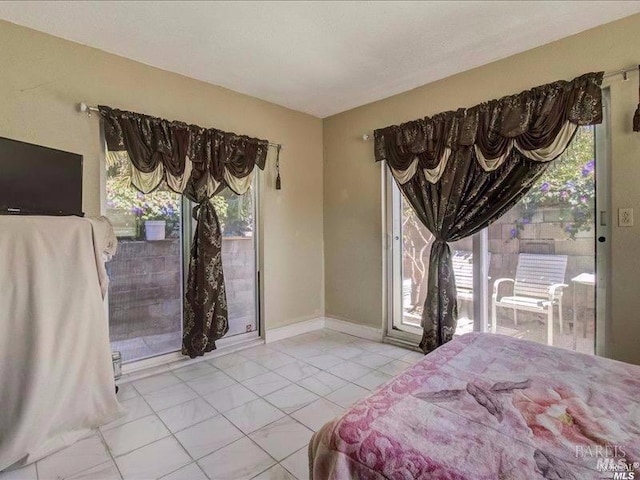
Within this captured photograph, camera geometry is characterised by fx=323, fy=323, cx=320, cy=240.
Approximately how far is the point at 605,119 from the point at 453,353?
1897 millimetres

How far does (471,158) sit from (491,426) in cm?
211

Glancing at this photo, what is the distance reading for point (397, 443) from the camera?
929 millimetres

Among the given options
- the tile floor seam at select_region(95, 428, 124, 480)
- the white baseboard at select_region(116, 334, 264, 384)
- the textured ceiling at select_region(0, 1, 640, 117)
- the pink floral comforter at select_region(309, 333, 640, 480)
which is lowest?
the tile floor seam at select_region(95, 428, 124, 480)

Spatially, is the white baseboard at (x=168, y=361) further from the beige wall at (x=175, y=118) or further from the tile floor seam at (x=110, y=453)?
the tile floor seam at (x=110, y=453)

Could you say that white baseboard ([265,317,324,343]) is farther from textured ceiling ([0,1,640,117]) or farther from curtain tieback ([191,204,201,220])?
textured ceiling ([0,1,640,117])

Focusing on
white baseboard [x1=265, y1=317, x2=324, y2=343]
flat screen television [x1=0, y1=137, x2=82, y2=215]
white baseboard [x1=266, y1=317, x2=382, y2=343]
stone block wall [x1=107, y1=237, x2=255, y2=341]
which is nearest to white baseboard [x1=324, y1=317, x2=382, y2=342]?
white baseboard [x1=266, y1=317, x2=382, y2=343]

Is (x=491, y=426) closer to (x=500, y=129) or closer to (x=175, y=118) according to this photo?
(x=500, y=129)

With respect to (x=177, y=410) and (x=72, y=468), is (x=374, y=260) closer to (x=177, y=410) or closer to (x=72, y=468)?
(x=177, y=410)

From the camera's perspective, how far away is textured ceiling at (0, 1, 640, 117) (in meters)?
1.92

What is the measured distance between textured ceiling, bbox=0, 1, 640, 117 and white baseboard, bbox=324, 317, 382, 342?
8.00 ft

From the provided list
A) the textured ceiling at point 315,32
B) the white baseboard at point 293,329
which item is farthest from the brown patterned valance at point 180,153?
the white baseboard at point 293,329

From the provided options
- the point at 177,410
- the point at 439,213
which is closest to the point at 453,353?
the point at 439,213

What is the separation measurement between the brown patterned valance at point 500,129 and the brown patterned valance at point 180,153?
55.6 inches

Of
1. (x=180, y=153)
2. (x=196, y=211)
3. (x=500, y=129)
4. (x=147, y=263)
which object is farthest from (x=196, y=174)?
(x=500, y=129)
